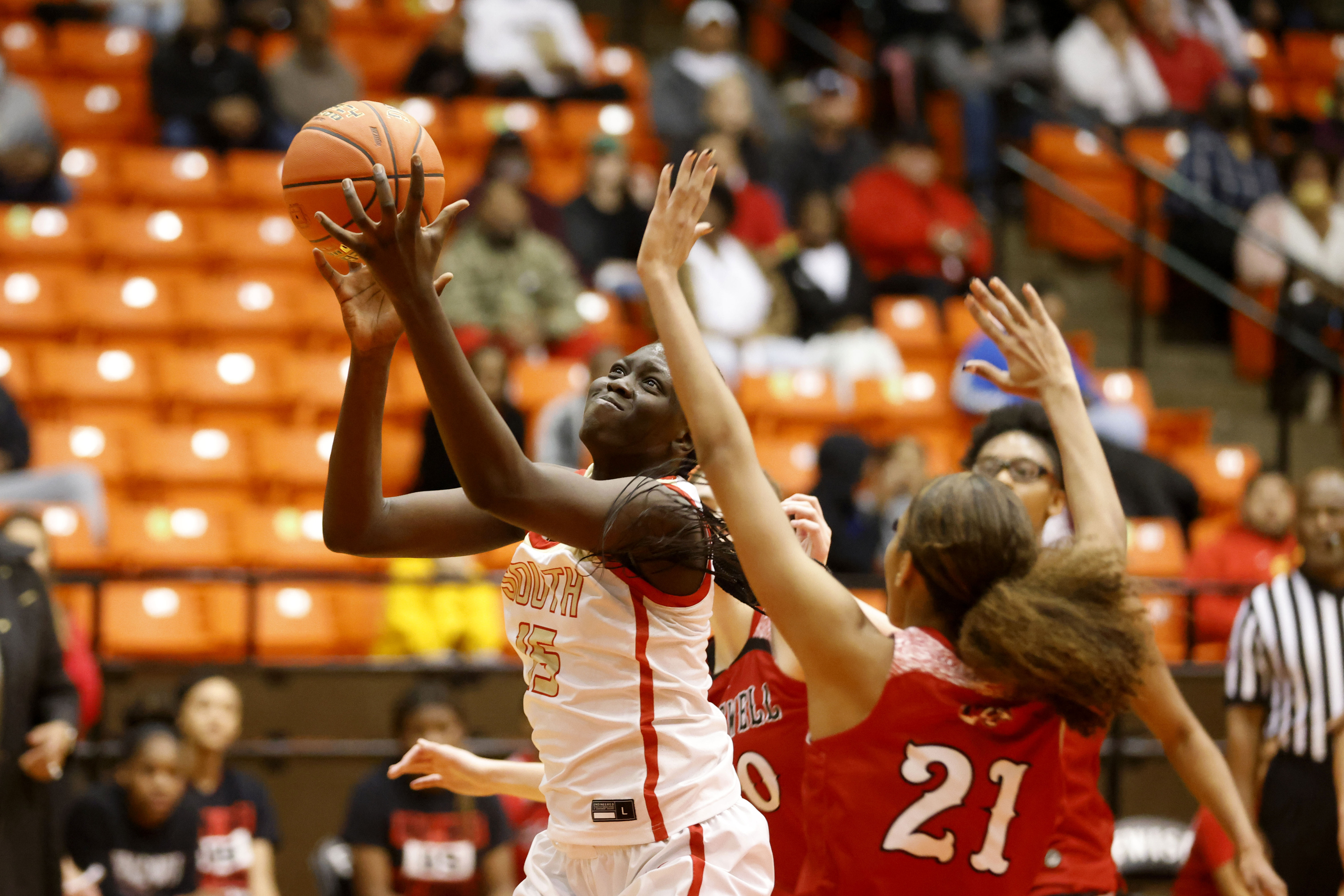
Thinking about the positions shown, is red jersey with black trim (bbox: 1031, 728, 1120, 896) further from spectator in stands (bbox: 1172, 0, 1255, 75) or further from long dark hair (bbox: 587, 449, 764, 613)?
spectator in stands (bbox: 1172, 0, 1255, 75)

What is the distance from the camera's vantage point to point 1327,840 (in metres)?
5.18

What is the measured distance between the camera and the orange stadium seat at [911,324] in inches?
379

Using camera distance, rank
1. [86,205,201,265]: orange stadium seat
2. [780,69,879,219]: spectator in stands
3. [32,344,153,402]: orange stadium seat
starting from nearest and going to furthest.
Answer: [32,344,153,402]: orange stadium seat < [86,205,201,265]: orange stadium seat < [780,69,879,219]: spectator in stands

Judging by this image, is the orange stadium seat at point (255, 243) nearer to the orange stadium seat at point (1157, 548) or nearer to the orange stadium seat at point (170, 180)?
the orange stadium seat at point (170, 180)

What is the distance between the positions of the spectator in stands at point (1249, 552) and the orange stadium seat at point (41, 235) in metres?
6.36

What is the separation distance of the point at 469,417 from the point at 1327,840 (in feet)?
12.9

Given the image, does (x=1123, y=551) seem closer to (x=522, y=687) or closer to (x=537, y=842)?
(x=537, y=842)

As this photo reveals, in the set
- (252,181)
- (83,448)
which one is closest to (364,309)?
(83,448)

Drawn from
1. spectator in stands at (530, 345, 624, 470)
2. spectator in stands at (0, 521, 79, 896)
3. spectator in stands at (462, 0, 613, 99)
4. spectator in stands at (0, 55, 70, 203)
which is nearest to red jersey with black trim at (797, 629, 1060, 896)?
spectator in stands at (0, 521, 79, 896)

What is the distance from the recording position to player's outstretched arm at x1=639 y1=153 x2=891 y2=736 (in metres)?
2.40

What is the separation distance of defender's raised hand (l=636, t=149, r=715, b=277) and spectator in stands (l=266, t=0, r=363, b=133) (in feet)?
26.4

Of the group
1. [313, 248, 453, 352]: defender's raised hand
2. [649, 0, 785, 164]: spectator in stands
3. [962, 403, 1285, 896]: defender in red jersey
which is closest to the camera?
[313, 248, 453, 352]: defender's raised hand

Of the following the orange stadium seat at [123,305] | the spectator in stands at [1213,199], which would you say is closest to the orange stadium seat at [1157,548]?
the spectator in stands at [1213,199]

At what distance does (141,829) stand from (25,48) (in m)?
6.74
